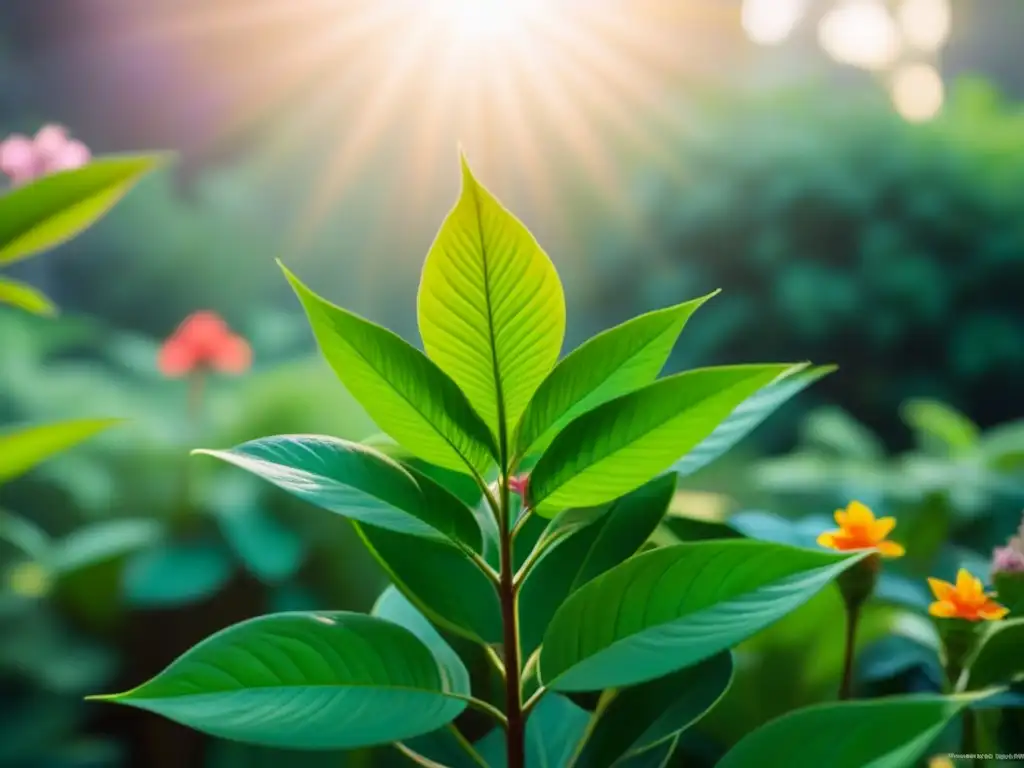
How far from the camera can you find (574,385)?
26 cm

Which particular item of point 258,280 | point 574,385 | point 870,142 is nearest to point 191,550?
point 574,385

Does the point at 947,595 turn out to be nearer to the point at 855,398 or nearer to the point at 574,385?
the point at 574,385

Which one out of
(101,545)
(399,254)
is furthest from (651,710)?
(399,254)

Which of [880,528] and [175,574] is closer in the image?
[880,528]

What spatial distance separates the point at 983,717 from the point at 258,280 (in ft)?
8.49

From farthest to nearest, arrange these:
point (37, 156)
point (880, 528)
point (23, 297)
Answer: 1. point (37, 156)
2. point (23, 297)
3. point (880, 528)

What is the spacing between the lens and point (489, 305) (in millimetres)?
244

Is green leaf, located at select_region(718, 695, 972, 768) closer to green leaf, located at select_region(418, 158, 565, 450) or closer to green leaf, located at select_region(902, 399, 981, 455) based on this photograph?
green leaf, located at select_region(418, 158, 565, 450)

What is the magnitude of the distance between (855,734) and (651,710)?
0.30 feet

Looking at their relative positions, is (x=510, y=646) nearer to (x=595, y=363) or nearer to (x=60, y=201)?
(x=595, y=363)

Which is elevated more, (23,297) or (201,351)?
(201,351)

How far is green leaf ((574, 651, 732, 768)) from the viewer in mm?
292

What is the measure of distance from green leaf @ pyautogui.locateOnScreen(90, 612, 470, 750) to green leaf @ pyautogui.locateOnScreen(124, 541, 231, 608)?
87 cm

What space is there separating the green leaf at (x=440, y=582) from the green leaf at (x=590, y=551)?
14 millimetres
